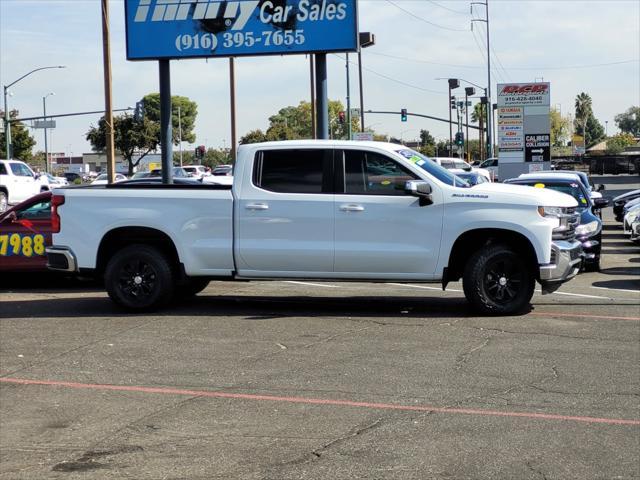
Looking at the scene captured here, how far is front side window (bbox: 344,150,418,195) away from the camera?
10844 mm

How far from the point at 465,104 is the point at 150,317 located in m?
77.2

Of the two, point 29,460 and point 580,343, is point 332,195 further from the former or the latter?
point 29,460

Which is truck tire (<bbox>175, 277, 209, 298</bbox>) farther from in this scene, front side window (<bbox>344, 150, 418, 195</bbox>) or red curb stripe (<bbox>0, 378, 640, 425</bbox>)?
red curb stripe (<bbox>0, 378, 640, 425</bbox>)

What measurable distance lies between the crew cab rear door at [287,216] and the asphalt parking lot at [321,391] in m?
0.68

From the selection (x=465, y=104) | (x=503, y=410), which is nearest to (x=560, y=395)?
(x=503, y=410)

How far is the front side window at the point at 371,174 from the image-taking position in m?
10.8

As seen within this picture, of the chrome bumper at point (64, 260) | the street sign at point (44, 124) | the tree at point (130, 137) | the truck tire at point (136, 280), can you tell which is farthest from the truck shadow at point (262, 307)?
the street sign at point (44, 124)

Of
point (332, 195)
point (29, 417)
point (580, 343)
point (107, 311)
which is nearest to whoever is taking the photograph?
point (29, 417)

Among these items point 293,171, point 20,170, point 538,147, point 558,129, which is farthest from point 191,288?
point 558,129

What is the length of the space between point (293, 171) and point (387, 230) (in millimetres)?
1388

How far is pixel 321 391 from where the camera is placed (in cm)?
771

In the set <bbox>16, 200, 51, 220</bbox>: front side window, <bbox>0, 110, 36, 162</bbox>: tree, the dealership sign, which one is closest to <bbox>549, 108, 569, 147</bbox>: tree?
A: <bbox>0, 110, 36, 162</bbox>: tree

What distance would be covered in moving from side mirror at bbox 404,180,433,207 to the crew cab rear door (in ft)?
3.17

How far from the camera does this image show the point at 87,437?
6.70 m
